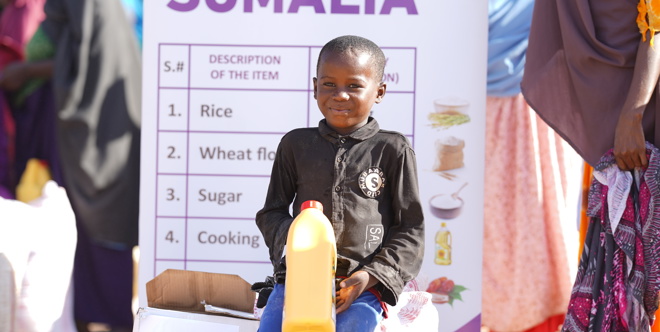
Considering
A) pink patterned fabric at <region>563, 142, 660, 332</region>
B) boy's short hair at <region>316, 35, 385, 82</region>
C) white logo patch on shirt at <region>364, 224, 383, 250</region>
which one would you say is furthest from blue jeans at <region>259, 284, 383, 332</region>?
pink patterned fabric at <region>563, 142, 660, 332</region>

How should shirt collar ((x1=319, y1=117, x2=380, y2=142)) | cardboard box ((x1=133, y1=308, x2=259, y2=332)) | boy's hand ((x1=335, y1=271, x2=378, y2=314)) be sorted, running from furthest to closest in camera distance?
cardboard box ((x1=133, y1=308, x2=259, y2=332)), shirt collar ((x1=319, y1=117, x2=380, y2=142)), boy's hand ((x1=335, y1=271, x2=378, y2=314))

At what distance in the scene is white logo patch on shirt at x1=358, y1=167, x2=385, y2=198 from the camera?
2.42 metres

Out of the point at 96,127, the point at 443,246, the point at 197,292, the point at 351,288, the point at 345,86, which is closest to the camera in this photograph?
the point at 351,288

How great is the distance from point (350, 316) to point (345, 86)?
65cm

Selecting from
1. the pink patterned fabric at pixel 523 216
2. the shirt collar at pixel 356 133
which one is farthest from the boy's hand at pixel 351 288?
the pink patterned fabric at pixel 523 216

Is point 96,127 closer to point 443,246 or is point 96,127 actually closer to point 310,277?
point 443,246

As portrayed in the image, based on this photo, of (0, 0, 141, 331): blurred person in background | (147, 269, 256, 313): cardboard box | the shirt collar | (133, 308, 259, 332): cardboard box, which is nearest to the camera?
the shirt collar

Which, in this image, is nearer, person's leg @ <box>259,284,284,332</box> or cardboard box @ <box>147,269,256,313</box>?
person's leg @ <box>259,284,284,332</box>

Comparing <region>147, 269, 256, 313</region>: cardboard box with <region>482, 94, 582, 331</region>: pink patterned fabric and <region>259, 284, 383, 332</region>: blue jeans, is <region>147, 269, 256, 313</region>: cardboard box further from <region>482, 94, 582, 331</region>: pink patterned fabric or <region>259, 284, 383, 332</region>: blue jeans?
<region>482, 94, 582, 331</region>: pink patterned fabric

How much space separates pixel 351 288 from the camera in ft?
7.37

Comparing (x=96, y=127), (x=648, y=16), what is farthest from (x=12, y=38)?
(x=648, y=16)

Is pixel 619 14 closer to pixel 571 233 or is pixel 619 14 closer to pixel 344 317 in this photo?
pixel 571 233

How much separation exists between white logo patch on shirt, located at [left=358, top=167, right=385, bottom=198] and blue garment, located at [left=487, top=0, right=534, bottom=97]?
123 cm

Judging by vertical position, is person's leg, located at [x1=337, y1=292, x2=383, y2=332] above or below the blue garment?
below
